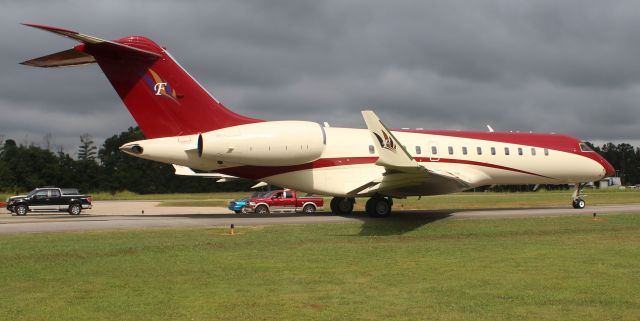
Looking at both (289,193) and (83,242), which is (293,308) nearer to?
(83,242)

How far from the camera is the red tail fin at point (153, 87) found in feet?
70.4

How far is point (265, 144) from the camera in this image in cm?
2194

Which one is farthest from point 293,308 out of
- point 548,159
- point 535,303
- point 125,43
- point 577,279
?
point 548,159

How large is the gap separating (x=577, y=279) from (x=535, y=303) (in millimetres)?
2106

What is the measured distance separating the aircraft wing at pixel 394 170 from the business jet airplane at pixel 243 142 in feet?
0.17

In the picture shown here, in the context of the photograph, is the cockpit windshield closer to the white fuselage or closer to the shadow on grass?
the white fuselage

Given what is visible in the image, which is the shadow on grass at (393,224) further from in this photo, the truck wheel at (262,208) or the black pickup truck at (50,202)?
the black pickup truck at (50,202)

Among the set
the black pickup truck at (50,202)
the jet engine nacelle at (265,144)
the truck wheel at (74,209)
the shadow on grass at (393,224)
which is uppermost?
the jet engine nacelle at (265,144)

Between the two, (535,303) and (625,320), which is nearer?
(625,320)

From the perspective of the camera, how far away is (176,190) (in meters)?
97.2

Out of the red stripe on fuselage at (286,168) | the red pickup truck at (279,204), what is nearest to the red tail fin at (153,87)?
the red stripe on fuselage at (286,168)

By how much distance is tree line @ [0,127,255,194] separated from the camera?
83438mm

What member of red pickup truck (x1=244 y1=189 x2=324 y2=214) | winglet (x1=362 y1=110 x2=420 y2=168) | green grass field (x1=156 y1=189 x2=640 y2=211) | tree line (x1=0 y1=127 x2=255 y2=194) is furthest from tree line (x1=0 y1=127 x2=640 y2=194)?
winglet (x1=362 y1=110 x2=420 y2=168)

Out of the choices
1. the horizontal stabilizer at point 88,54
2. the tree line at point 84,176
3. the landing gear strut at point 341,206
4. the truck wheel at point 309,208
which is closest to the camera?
the horizontal stabilizer at point 88,54
